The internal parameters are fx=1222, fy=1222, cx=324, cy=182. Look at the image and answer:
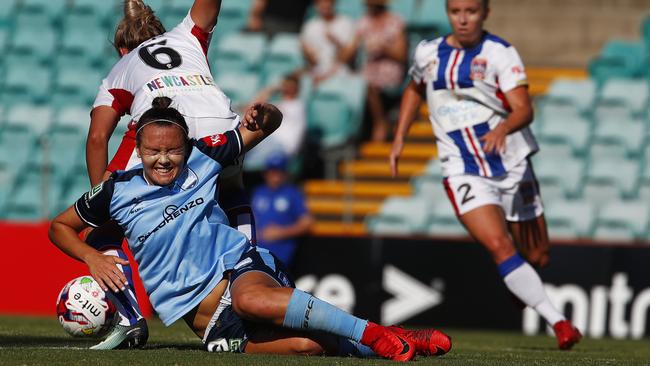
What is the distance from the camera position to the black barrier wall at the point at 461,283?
11.2 m

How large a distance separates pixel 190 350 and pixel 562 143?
8034 millimetres

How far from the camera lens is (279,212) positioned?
12.4 metres

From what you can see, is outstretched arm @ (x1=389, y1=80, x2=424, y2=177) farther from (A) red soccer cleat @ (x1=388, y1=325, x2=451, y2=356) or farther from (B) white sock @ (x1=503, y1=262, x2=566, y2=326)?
(A) red soccer cleat @ (x1=388, y1=325, x2=451, y2=356)

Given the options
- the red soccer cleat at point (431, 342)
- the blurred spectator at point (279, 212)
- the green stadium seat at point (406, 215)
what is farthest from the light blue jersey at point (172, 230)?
the green stadium seat at point (406, 215)

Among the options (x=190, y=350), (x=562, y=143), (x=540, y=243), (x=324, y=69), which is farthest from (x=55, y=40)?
(x=190, y=350)

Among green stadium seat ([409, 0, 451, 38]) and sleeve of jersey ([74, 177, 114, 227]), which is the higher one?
green stadium seat ([409, 0, 451, 38])

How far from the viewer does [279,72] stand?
1439 centimetres

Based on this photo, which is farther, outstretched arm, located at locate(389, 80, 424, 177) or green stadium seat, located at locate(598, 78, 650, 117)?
green stadium seat, located at locate(598, 78, 650, 117)

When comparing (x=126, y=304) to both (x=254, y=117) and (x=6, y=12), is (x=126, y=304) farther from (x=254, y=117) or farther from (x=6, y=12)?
→ (x=6, y=12)

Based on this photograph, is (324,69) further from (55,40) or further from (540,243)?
(540,243)

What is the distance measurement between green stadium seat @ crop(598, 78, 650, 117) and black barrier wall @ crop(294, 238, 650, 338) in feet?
9.38

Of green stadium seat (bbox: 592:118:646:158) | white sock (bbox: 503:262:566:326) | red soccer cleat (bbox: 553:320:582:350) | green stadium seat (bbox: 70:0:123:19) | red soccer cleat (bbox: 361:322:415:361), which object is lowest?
red soccer cleat (bbox: 553:320:582:350)

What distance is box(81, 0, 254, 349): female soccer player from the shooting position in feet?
22.1

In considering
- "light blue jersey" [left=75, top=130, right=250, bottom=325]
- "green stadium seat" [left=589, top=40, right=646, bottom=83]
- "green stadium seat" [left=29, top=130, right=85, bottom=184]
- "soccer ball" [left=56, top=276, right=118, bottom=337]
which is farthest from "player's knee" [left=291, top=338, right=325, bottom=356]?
"green stadium seat" [left=589, top=40, right=646, bottom=83]
